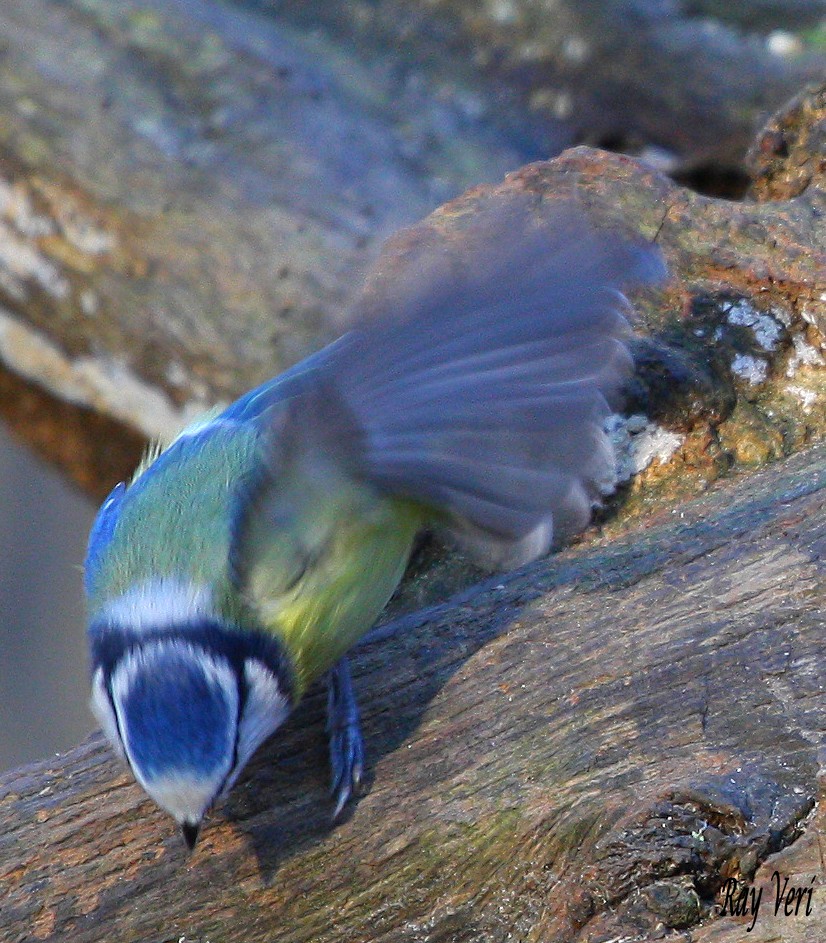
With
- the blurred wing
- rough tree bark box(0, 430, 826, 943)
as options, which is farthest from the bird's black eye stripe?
the blurred wing

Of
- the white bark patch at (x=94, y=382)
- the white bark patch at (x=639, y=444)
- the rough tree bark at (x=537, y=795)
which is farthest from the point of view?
the white bark patch at (x=94, y=382)

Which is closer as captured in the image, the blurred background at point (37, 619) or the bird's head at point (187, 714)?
the bird's head at point (187, 714)

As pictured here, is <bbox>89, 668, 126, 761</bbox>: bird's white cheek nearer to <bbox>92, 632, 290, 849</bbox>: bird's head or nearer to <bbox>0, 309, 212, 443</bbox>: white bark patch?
<bbox>92, 632, 290, 849</bbox>: bird's head

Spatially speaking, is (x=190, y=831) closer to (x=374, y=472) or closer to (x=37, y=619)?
(x=374, y=472)

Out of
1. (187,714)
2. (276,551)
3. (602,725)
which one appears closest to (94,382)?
(276,551)

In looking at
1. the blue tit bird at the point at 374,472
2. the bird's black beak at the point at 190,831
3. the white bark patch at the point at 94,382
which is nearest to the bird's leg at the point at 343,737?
the blue tit bird at the point at 374,472

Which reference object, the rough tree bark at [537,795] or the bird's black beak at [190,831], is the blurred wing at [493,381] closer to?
the rough tree bark at [537,795]
